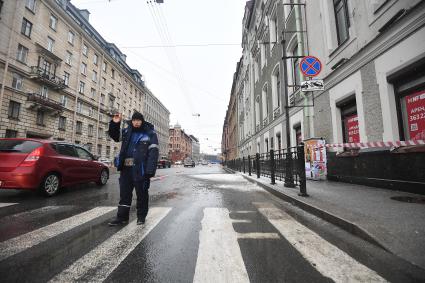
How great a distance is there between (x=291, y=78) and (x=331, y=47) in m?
4.05

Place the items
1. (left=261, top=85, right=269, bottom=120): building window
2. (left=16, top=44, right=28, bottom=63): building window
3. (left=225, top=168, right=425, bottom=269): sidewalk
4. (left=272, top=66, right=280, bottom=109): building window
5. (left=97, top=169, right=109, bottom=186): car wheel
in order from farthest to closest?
(left=16, top=44, right=28, bottom=63): building window → (left=261, top=85, right=269, bottom=120): building window → (left=272, top=66, right=280, bottom=109): building window → (left=97, top=169, right=109, bottom=186): car wheel → (left=225, top=168, right=425, bottom=269): sidewalk

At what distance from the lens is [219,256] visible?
2.30m

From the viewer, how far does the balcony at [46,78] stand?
2388cm

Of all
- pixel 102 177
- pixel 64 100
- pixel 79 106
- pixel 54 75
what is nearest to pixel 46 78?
pixel 54 75

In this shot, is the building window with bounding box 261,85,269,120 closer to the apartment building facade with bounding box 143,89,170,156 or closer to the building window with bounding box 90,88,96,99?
the building window with bounding box 90,88,96,99

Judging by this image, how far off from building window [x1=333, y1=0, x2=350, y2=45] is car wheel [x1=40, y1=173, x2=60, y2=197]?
35.4ft

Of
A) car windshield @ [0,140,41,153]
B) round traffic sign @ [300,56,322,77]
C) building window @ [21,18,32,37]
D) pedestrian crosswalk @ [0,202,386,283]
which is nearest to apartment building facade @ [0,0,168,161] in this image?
building window @ [21,18,32,37]

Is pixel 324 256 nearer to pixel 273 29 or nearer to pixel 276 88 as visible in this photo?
pixel 276 88

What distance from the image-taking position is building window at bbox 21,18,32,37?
2305cm

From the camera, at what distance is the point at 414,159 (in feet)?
17.4

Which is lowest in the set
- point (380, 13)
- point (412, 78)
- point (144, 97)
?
point (412, 78)

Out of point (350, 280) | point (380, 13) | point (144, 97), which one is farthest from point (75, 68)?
point (350, 280)

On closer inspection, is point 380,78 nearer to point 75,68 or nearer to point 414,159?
point 414,159

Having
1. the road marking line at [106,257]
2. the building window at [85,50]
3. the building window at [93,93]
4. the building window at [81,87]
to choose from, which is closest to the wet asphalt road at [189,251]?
the road marking line at [106,257]
